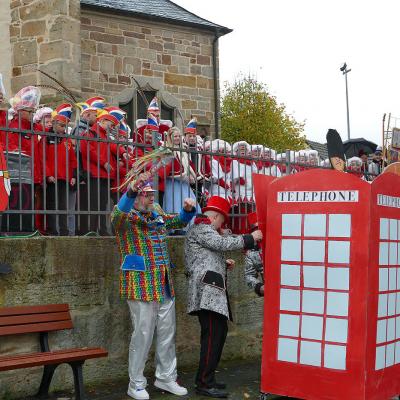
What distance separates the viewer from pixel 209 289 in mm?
6473

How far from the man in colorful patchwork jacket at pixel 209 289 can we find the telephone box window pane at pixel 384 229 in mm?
1207

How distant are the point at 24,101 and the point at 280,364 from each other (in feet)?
12.2

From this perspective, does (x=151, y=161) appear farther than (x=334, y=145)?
Yes

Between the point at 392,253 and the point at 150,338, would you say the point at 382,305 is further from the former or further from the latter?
the point at 150,338

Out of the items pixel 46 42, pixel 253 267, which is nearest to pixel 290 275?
pixel 253 267

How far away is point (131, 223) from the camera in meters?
6.33

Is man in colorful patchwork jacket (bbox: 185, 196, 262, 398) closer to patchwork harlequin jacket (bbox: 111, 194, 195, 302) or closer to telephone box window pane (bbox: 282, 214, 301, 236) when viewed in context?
patchwork harlequin jacket (bbox: 111, 194, 195, 302)

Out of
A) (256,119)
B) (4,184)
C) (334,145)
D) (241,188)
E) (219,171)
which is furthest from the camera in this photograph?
(256,119)

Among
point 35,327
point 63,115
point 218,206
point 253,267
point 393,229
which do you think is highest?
point 63,115

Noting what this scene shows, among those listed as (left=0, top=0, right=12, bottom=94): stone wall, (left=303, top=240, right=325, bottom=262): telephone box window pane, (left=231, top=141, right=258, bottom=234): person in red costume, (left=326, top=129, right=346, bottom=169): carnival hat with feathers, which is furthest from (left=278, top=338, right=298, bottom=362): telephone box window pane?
(left=0, top=0, right=12, bottom=94): stone wall

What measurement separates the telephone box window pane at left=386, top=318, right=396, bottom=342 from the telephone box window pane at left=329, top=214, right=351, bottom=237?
0.84 m

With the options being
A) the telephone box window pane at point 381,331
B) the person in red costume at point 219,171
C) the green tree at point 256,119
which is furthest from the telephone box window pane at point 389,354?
the green tree at point 256,119

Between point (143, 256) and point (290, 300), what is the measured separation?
1.33 m

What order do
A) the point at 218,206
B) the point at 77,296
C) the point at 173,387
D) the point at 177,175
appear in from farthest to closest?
the point at 177,175, the point at 77,296, the point at 218,206, the point at 173,387
